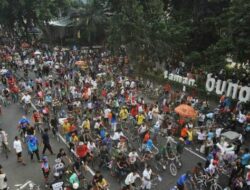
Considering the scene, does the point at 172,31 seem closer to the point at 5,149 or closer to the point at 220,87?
the point at 220,87

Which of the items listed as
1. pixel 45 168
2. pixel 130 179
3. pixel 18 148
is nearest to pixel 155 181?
pixel 130 179

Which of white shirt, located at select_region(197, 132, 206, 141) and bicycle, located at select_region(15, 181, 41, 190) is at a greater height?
white shirt, located at select_region(197, 132, 206, 141)

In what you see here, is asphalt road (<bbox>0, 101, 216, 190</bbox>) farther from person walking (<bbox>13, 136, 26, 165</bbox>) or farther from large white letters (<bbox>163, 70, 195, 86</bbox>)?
large white letters (<bbox>163, 70, 195, 86</bbox>)

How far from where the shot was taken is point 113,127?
883 inches

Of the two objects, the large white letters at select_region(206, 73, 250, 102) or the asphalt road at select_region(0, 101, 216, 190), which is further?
the large white letters at select_region(206, 73, 250, 102)

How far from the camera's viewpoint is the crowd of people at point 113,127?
54.4 ft

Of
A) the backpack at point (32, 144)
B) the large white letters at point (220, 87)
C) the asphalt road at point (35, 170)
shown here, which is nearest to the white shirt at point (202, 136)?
the asphalt road at point (35, 170)

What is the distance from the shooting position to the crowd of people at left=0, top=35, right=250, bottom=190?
16578 mm

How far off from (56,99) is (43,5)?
21183mm

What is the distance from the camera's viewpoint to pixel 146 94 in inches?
1156

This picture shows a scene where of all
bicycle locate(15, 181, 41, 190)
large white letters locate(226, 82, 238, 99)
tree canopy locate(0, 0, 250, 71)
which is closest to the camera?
bicycle locate(15, 181, 41, 190)

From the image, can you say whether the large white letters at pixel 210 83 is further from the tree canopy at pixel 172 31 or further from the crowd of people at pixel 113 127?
the crowd of people at pixel 113 127

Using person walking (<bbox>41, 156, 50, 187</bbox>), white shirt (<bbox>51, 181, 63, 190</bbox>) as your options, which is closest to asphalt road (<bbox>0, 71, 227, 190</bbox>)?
person walking (<bbox>41, 156, 50, 187</bbox>)

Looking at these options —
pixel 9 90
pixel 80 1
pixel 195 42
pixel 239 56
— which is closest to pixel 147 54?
pixel 195 42
